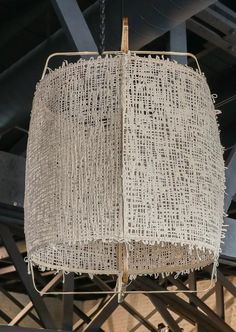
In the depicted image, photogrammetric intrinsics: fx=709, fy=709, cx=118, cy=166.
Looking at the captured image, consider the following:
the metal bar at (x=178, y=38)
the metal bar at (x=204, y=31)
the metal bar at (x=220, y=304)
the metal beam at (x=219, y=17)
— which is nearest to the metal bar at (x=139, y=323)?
the metal bar at (x=220, y=304)

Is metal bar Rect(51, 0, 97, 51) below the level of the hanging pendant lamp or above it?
above

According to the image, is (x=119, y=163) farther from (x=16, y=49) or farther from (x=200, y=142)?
(x=16, y=49)

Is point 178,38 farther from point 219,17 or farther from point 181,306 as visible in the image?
point 181,306

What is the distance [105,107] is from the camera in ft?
6.78

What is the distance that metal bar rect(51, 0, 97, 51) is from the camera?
3.14 metres

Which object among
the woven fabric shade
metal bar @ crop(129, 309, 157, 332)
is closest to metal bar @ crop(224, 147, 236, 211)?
the woven fabric shade

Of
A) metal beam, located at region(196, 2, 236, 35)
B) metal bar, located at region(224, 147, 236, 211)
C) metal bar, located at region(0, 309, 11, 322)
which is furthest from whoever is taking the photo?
metal bar, located at region(0, 309, 11, 322)

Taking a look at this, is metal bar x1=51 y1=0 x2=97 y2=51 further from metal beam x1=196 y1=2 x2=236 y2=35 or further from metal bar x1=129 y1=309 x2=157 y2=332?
metal bar x1=129 y1=309 x2=157 y2=332

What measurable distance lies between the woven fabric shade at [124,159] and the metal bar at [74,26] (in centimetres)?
95

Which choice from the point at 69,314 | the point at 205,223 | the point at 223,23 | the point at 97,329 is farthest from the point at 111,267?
the point at 97,329

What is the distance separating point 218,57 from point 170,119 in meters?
3.36

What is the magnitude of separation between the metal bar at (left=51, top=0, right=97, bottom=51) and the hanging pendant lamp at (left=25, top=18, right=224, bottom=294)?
0.94 metres

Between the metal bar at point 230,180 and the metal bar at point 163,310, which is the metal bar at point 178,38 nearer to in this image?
the metal bar at point 230,180

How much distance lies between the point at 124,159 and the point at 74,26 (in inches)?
53.2
